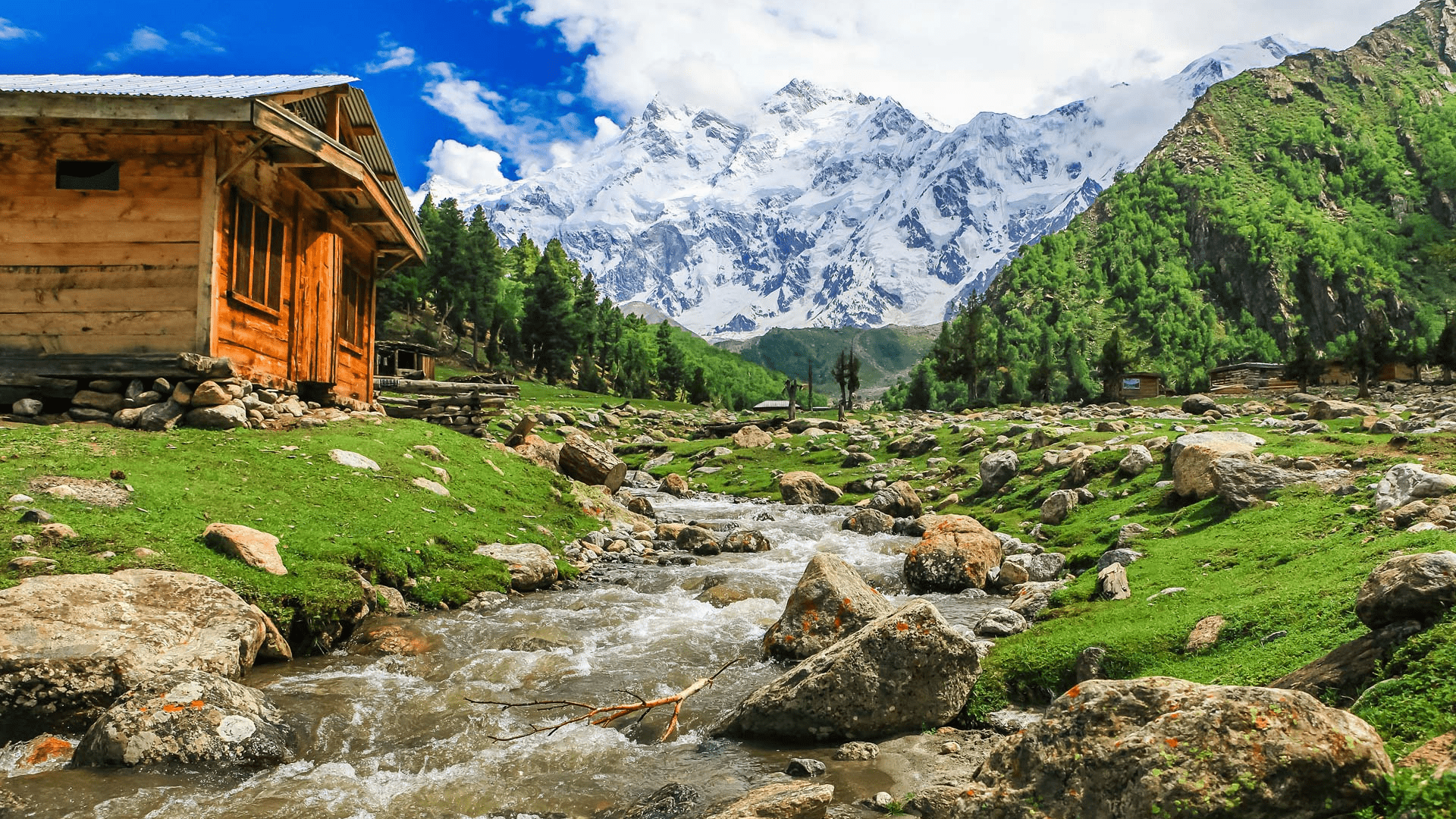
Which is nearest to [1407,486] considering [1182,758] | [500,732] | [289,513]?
[1182,758]

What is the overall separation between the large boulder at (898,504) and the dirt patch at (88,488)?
58.9 ft

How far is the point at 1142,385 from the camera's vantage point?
112188 millimetres

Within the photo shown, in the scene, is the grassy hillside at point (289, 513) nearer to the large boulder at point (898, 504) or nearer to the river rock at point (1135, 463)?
the large boulder at point (898, 504)

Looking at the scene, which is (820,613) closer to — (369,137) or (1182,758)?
(1182,758)

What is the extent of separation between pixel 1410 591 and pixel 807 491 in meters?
23.7

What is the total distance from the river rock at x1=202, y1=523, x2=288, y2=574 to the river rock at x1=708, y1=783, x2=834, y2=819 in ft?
24.7

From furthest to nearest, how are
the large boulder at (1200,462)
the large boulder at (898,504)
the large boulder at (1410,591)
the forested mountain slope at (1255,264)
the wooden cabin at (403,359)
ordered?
the forested mountain slope at (1255,264) < the wooden cabin at (403,359) < the large boulder at (898,504) < the large boulder at (1200,462) < the large boulder at (1410,591)

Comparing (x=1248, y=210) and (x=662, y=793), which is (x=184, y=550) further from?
(x=1248, y=210)

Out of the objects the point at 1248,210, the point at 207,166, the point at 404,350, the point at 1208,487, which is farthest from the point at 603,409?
the point at 1248,210

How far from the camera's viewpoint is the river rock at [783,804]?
5.65 meters

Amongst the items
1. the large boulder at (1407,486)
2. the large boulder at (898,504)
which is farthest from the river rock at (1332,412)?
the large boulder at (1407,486)

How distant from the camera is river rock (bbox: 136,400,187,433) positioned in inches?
587

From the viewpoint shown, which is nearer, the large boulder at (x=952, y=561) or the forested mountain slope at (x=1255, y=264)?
the large boulder at (x=952, y=561)

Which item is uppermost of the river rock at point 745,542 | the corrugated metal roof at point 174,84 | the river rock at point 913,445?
the corrugated metal roof at point 174,84
